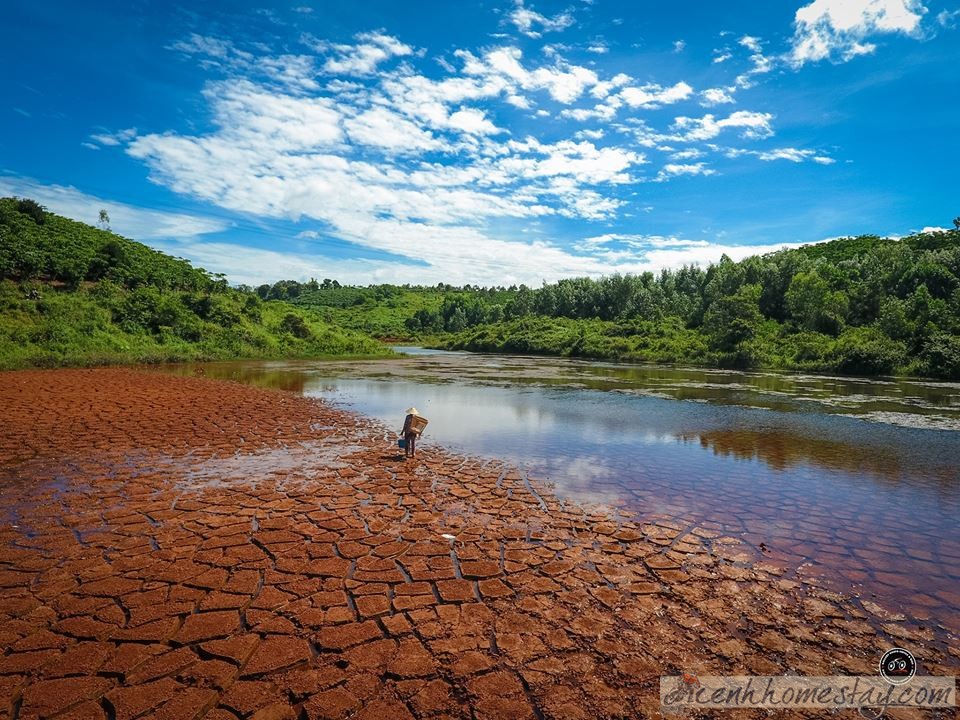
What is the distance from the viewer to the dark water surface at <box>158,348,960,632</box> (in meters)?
5.80

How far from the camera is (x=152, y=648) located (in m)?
3.65

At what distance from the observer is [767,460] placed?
1066 centimetres

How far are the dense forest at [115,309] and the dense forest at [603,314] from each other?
0.12 m

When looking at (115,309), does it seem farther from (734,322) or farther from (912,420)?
(734,322)

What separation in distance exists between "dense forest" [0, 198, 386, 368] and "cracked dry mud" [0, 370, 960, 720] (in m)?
24.3

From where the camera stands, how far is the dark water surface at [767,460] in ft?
19.0

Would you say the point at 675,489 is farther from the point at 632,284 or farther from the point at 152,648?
the point at 632,284

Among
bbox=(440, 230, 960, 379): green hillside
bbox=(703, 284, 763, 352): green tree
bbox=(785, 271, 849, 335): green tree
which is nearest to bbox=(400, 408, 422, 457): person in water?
bbox=(440, 230, 960, 379): green hillside

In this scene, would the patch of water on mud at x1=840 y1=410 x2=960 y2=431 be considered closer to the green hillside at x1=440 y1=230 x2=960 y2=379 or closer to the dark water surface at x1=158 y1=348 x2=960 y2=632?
the dark water surface at x1=158 y1=348 x2=960 y2=632

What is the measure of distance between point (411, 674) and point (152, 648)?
6.54ft

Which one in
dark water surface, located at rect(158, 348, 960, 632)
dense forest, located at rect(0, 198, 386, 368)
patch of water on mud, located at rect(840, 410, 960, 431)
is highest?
dense forest, located at rect(0, 198, 386, 368)

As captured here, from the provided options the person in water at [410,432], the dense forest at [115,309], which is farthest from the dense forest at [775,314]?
the person in water at [410,432]

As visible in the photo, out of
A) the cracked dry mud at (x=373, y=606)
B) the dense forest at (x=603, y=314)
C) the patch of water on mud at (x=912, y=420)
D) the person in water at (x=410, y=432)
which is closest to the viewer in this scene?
the cracked dry mud at (x=373, y=606)

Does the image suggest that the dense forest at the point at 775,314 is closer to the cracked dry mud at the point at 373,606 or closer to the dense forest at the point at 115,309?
the dense forest at the point at 115,309
